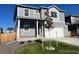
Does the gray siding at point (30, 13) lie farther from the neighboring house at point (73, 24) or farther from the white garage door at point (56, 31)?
the neighboring house at point (73, 24)

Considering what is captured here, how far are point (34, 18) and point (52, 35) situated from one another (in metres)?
5.13

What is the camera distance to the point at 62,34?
24641 mm

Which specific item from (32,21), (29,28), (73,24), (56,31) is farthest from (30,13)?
(73,24)

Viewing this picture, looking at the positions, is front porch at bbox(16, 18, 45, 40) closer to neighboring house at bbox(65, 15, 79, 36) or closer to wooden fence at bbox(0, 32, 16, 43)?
wooden fence at bbox(0, 32, 16, 43)

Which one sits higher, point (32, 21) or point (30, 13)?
point (30, 13)

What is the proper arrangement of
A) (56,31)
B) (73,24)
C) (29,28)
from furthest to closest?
(73,24)
(56,31)
(29,28)

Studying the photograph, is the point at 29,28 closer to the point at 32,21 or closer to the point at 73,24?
the point at 32,21

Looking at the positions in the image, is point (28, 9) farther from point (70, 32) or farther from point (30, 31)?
point (70, 32)

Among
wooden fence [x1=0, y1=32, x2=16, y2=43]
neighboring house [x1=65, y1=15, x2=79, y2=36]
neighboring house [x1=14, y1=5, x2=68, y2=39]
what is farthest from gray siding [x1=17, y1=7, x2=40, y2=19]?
neighboring house [x1=65, y1=15, x2=79, y2=36]

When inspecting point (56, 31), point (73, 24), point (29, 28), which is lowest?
point (56, 31)

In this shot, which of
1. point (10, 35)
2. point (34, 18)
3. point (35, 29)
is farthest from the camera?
point (35, 29)

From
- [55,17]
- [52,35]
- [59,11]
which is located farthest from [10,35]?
[59,11]

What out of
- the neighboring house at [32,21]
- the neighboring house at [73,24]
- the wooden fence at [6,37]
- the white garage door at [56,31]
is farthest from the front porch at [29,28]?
the neighboring house at [73,24]
